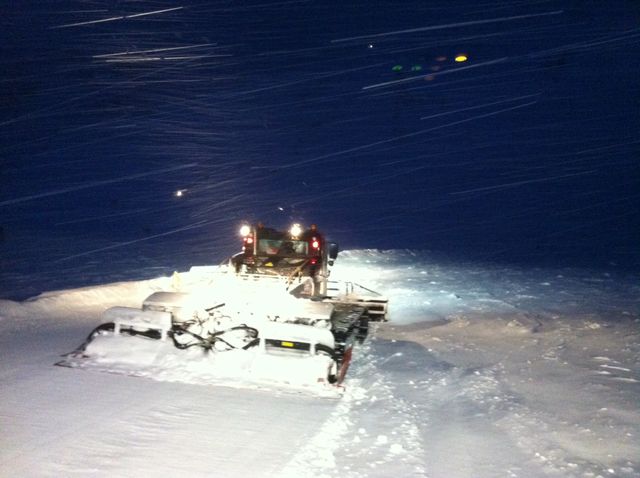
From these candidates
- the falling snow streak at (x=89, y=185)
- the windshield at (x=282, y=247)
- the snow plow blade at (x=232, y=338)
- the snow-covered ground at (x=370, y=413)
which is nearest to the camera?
the snow-covered ground at (x=370, y=413)

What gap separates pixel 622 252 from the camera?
32031mm

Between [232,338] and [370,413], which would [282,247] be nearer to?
[232,338]

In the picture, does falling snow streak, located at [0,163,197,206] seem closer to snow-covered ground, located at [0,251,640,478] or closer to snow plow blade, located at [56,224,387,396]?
snow-covered ground, located at [0,251,640,478]

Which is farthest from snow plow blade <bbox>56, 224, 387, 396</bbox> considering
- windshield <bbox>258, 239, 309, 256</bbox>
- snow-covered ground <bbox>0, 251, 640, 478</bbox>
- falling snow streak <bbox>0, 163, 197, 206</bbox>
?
falling snow streak <bbox>0, 163, 197, 206</bbox>

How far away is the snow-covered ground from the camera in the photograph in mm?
6164

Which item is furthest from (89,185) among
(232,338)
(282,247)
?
(232,338)

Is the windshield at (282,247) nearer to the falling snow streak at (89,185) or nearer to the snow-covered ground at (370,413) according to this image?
the snow-covered ground at (370,413)

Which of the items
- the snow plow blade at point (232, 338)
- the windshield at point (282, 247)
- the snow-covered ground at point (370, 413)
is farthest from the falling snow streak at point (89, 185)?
the snow plow blade at point (232, 338)

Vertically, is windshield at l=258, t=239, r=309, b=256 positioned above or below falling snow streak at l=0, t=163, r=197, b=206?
below

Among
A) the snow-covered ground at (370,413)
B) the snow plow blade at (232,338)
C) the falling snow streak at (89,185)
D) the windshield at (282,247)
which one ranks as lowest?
the snow-covered ground at (370,413)

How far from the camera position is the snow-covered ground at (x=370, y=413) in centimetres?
616

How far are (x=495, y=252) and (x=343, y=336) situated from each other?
2260 cm

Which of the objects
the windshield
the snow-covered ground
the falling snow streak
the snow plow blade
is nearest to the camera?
the snow-covered ground

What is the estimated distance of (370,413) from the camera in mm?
7715
